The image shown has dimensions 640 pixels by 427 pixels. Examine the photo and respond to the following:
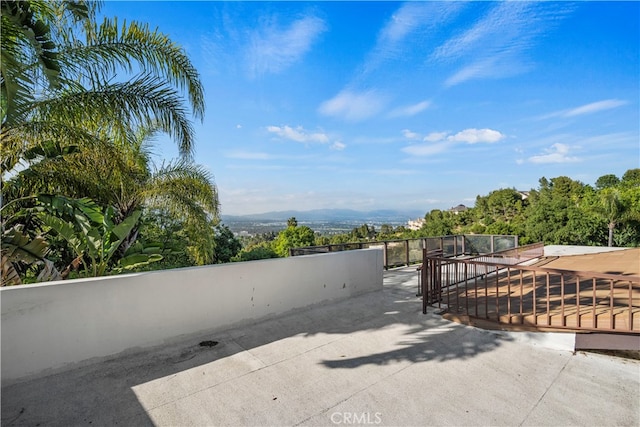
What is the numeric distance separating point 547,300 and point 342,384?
2.75 metres

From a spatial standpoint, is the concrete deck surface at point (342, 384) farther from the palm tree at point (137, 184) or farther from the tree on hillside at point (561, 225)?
the tree on hillside at point (561, 225)

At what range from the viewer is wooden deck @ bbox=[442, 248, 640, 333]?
129 inches

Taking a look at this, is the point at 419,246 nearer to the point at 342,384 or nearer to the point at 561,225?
the point at 342,384

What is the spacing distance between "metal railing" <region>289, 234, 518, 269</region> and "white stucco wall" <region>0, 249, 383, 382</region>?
2.00 m

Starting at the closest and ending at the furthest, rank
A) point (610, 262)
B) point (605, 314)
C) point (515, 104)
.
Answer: point (605, 314) < point (610, 262) < point (515, 104)

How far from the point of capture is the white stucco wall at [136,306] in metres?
2.64

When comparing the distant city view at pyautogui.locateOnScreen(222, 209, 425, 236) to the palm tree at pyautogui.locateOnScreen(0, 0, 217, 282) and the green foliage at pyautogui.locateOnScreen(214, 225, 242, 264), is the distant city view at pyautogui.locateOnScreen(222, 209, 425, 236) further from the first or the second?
the palm tree at pyautogui.locateOnScreen(0, 0, 217, 282)

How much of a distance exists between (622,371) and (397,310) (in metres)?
2.56

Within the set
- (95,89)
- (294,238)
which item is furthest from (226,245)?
(294,238)

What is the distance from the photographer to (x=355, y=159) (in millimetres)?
20688

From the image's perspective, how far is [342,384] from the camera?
262 cm

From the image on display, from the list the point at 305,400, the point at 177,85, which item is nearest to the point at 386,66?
the point at 177,85

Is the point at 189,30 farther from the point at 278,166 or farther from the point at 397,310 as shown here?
the point at 278,166

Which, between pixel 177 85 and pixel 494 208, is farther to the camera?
pixel 494 208
